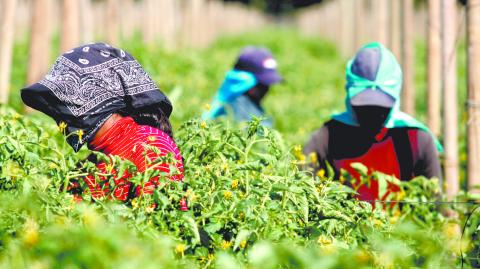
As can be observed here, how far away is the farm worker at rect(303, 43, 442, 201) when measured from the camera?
4496 mm

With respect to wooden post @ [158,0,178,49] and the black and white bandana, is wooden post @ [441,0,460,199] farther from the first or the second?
wooden post @ [158,0,178,49]

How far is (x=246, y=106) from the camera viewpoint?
7059 mm

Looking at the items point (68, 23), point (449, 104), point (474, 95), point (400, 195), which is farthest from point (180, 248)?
point (68, 23)

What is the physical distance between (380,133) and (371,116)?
11 centimetres

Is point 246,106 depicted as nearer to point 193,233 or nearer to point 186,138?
point 186,138

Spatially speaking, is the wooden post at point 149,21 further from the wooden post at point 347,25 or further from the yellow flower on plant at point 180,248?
the yellow flower on plant at point 180,248

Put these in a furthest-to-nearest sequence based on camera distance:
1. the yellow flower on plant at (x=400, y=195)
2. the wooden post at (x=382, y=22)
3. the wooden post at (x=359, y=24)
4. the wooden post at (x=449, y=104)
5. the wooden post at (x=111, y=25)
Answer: the wooden post at (x=359, y=24)
the wooden post at (x=382, y=22)
the wooden post at (x=111, y=25)
the wooden post at (x=449, y=104)
the yellow flower on plant at (x=400, y=195)

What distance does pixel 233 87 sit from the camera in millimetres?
7199

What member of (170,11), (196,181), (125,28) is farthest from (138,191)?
(125,28)

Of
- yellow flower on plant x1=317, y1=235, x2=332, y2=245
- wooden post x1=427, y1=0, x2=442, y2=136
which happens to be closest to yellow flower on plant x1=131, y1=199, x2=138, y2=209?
yellow flower on plant x1=317, y1=235, x2=332, y2=245

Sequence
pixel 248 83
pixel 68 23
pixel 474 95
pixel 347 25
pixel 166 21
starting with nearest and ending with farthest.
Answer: pixel 474 95 → pixel 248 83 → pixel 68 23 → pixel 166 21 → pixel 347 25

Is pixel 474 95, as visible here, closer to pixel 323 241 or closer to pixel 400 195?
pixel 400 195

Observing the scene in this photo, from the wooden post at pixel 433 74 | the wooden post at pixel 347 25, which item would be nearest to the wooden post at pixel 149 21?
the wooden post at pixel 347 25

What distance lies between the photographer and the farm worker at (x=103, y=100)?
129 inches
